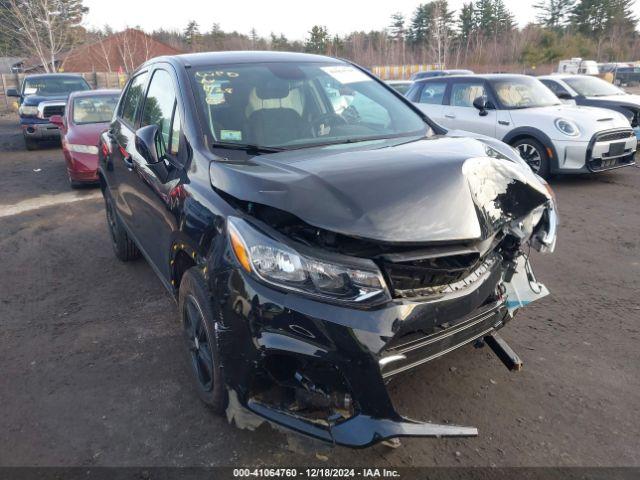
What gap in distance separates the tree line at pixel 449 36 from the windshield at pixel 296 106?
27707 millimetres

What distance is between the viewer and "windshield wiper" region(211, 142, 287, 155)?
2783 mm

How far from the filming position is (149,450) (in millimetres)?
2475

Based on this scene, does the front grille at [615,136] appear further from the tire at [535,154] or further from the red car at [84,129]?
the red car at [84,129]

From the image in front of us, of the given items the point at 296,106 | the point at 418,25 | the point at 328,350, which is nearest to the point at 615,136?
the point at 296,106

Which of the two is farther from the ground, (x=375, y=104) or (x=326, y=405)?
(x=375, y=104)

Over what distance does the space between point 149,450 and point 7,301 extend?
263 cm

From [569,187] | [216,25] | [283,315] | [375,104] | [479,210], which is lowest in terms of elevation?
[569,187]

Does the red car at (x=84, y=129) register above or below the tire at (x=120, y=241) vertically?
above

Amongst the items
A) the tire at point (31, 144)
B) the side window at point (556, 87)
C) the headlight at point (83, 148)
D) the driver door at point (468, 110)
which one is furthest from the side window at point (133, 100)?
the tire at point (31, 144)

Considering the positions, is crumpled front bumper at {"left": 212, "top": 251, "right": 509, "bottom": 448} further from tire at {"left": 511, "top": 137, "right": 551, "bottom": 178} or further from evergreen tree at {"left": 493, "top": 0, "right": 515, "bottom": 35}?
evergreen tree at {"left": 493, "top": 0, "right": 515, "bottom": 35}

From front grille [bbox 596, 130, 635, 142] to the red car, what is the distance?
291 inches

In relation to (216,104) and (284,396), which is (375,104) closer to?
(216,104)

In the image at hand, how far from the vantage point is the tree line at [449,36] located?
91.5 feet

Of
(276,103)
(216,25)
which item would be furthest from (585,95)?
(216,25)
